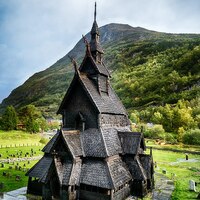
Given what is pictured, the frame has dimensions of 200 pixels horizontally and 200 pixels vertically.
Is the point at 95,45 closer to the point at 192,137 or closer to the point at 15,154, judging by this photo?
the point at 15,154

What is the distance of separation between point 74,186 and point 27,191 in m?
5.74

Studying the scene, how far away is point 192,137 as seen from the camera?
62.5 metres

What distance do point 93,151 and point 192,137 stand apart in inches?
2053

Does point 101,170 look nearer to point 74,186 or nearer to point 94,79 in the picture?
point 74,186

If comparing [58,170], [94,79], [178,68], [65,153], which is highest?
[178,68]

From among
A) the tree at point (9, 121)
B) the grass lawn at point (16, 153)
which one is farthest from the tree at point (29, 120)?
the grass lawn at point (16, 153)

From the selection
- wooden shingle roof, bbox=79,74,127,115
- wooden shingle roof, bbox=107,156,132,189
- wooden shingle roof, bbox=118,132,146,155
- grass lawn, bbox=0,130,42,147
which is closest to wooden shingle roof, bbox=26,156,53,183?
wooden shingle roof, bbox=107,156,132,189

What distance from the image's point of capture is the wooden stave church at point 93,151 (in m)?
17.2

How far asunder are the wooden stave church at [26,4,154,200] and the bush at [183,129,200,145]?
4565 cm

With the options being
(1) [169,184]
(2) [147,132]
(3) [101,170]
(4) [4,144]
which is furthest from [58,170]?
(2) [147,132]

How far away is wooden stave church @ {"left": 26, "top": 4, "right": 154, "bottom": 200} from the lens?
17.2m

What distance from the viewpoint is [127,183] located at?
19.2 m

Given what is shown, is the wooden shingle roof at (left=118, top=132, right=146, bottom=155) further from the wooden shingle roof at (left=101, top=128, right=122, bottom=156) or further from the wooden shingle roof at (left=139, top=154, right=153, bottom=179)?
the wooden shingle roof at (left=139, top=154, right=153, bottom=179)

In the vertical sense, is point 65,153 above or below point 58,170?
above
